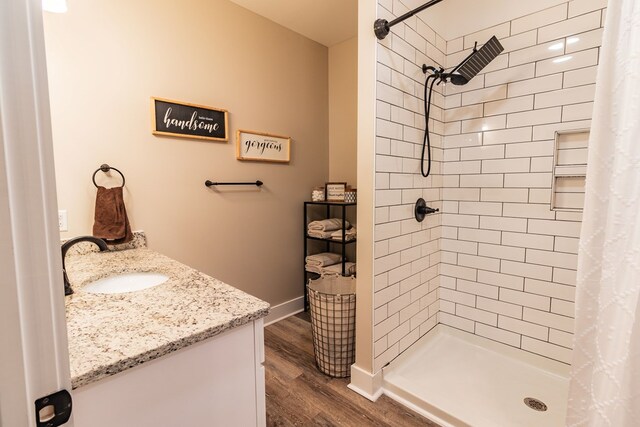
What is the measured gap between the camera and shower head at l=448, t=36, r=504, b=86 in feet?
5.32

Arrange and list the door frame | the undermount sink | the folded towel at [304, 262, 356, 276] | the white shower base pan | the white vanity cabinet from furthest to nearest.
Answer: the folded towel at [304, 262, 356, 276] → the white shower base pan → the undermount sink → the white vanity cabinet → the door frame

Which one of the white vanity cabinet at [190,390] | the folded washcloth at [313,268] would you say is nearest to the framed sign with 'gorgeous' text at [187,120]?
the folded washcloth at [313,268]

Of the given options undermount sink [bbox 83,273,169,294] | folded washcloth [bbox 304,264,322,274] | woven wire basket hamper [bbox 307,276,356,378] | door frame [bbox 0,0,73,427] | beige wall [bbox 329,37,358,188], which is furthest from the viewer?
beige wall [bbox 329,37,358,188]

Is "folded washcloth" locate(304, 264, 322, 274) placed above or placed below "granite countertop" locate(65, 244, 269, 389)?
below

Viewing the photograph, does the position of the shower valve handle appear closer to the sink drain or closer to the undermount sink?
the sink drain

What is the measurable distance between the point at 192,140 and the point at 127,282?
0.99m

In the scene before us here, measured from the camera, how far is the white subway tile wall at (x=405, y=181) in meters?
1.59

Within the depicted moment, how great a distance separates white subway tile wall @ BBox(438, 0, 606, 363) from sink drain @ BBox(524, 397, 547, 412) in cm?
33

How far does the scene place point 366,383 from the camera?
64.7 inches

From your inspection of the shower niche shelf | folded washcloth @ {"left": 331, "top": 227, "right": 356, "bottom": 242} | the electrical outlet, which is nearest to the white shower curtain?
Result: the shower niche shelf

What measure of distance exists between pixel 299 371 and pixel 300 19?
Result: 8.27ft

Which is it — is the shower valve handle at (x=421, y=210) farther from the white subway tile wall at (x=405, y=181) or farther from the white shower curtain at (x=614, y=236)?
the white shower curtain at (x=614, y=236)

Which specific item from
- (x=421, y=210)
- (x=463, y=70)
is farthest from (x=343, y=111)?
(x=421, y=210)

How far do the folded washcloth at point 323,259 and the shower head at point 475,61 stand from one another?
1.55 meters
